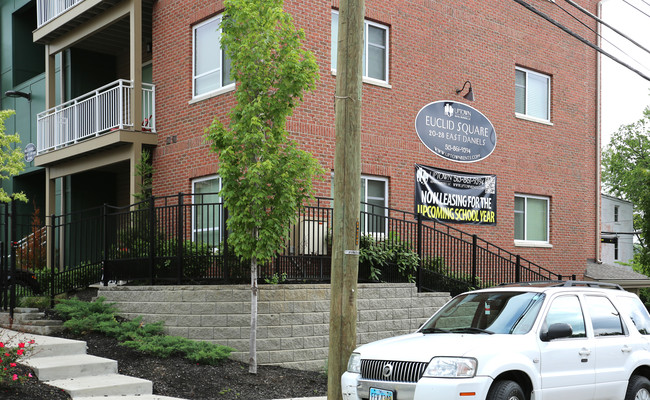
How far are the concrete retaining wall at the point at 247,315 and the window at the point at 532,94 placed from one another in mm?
9263

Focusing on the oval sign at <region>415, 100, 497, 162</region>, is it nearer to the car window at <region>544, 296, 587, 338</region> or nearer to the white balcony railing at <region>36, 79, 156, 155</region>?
the white balcony railing at <region>36, 79, 156, 155</region>

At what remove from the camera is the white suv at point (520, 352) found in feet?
23.2

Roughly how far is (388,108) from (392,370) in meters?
9.60

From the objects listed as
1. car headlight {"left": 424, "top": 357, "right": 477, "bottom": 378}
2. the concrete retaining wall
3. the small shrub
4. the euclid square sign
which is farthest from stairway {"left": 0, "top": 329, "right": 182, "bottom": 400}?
the euclid square sign

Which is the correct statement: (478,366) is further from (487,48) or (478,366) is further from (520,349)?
(487,48)

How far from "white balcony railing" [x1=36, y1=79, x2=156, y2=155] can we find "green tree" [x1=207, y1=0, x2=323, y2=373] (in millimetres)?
6236

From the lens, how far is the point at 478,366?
6977 millimetres

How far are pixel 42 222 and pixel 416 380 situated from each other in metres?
17.9

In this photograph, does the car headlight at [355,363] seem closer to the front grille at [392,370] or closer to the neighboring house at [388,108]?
→ the front grille at [392,370]

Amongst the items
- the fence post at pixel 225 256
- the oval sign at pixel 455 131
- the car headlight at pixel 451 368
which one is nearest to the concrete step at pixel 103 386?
the fence post at pixel 225 256

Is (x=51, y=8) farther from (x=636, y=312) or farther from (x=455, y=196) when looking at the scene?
(x=636, y=312)

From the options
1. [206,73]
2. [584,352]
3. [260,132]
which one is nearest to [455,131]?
[206,73]

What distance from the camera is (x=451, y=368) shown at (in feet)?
23.0

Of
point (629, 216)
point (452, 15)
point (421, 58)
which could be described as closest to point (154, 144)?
point (421, 58)
